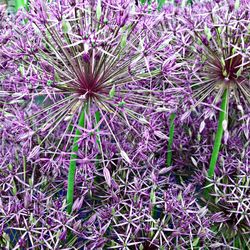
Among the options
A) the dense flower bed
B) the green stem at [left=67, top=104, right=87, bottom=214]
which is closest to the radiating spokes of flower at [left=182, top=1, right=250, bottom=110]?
the dense flower bed

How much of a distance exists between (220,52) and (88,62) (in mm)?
344

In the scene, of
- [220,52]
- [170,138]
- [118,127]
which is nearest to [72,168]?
[118,127]

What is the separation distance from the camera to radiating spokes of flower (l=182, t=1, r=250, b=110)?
3.43ft

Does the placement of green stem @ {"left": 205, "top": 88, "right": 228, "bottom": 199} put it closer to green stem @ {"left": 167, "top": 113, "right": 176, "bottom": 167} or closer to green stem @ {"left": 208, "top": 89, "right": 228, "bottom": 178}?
green stem @ {"left": 208, "top": 89, "right": 228, "bottom": 178}

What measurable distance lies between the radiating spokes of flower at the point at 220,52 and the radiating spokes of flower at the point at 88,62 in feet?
0.52

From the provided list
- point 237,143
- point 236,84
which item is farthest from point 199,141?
point 236,84

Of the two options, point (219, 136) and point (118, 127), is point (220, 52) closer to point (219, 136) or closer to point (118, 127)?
point (219, 136)

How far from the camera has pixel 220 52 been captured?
41.8 inches

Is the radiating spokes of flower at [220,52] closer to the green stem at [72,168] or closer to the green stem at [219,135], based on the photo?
the green stem at [219,135]

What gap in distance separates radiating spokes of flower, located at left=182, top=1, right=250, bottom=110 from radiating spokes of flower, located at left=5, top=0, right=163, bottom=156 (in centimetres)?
16

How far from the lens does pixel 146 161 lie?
43.9 inches

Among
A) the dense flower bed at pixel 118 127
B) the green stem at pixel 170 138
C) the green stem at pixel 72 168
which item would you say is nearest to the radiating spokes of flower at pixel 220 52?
the dense flower bed at pixel 118 127

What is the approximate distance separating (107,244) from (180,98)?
0.42 meters

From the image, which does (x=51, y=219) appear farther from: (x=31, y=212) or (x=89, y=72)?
(x=89, y=72)
